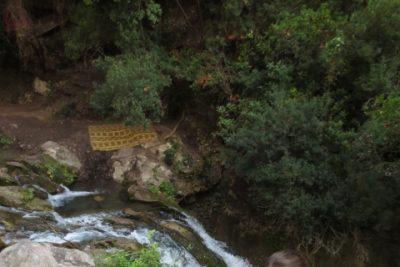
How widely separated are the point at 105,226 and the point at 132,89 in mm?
2639

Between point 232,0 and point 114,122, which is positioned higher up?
point 232,0

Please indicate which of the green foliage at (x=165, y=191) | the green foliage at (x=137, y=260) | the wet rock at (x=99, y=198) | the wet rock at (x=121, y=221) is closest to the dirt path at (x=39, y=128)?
the wet rock at (x=99, y=198)

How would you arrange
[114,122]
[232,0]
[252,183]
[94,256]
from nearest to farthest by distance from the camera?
[94,256] < [252,183] < [232,0] < [114,122]

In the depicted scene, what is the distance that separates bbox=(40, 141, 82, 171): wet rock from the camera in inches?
363

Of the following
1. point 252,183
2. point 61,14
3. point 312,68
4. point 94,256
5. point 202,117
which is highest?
point 61,14

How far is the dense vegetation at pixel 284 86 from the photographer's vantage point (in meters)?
6.92

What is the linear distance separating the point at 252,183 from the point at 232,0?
3525mm

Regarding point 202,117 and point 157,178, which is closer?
point 157,178

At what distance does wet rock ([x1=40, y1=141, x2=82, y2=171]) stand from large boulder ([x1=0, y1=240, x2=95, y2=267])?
13.4ft

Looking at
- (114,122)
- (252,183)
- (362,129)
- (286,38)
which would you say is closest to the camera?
(362,129)

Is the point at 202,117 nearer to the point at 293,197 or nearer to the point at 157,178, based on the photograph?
the point at 157,178

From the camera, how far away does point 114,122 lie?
10.1 meters

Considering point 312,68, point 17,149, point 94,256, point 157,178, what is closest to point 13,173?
point 17,149

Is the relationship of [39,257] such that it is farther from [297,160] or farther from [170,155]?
[170,155]
